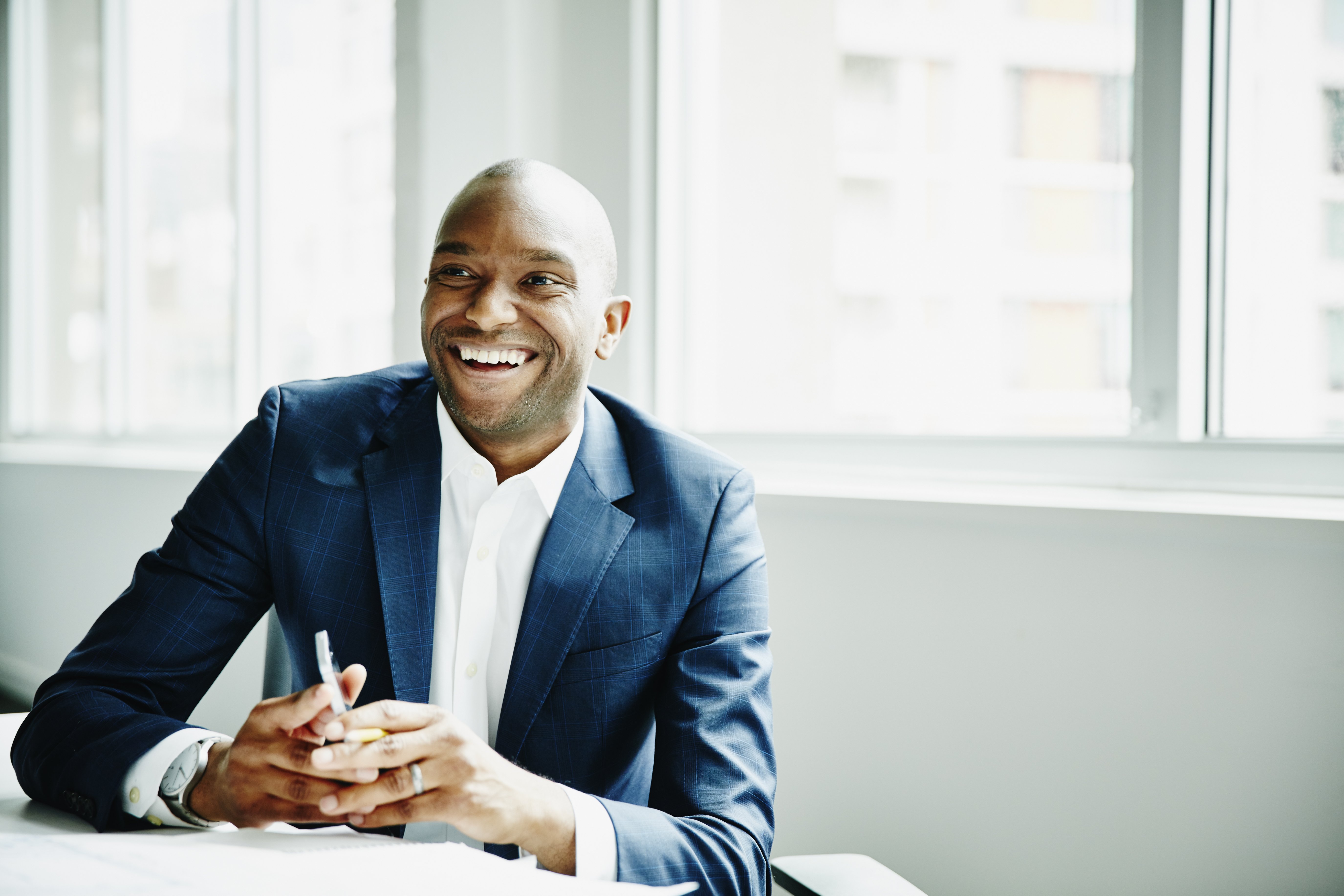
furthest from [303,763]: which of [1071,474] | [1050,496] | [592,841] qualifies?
[1071,474]

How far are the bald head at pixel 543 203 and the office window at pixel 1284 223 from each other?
1027 millimetres

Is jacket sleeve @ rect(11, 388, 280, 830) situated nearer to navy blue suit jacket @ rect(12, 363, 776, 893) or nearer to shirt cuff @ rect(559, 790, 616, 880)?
navy blue suit jacket @ rect(12, 363, 776, 893)

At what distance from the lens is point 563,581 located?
1.29 metres

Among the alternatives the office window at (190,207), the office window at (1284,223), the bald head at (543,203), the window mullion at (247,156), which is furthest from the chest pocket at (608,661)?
the window mullion at (247,156)

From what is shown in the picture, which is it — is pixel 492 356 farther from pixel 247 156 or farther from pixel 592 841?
pixel 247 156

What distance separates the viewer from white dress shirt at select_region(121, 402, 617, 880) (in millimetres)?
1357

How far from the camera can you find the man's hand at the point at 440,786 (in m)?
0.94

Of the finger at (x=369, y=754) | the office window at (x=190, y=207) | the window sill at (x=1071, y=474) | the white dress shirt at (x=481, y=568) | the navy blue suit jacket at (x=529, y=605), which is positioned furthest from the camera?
the office window at (x=190, y=207)

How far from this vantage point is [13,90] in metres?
A: 4.72

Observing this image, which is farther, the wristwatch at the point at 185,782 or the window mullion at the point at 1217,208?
the window mullion at the point at 1217,208

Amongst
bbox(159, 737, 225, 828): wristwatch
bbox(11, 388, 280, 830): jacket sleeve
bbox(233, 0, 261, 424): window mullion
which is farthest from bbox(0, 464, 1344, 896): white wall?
bbox(233, 0, 261, 424): window mullion

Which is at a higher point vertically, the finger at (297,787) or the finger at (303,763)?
the finger at (303,763)

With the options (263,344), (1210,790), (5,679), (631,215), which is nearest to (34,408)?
(5,679)

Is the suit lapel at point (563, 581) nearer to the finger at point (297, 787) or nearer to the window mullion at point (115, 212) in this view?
the finger at point (297, 787)
